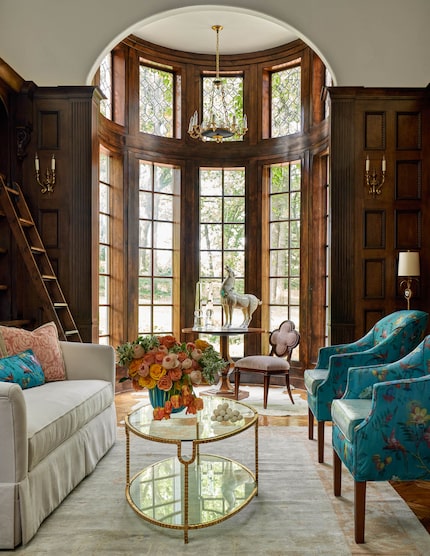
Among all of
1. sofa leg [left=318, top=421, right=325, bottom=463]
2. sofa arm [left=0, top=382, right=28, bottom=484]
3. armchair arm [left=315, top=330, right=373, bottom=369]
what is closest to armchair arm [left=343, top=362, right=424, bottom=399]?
sofa leg [left=318, top=421, right=325, bottom=463]

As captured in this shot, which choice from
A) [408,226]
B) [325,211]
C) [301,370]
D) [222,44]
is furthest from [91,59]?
[301,370]

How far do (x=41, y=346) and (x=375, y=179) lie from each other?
10.7ft

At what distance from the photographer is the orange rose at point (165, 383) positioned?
2720 mm

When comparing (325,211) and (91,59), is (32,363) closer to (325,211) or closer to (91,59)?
(91,59)

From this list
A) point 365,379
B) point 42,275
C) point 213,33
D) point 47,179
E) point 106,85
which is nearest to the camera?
point 365,379

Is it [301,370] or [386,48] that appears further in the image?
[301,370]

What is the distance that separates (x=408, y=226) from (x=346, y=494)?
9.26ft

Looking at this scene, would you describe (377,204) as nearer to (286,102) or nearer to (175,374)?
(286,102)

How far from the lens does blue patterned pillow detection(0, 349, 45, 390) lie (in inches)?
123

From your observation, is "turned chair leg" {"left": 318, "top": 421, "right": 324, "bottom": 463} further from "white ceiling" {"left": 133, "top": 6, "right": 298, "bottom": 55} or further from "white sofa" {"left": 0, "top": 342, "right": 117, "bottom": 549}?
"white ceiling" {"left": 133, "top": 6, "right": 298, "bottom": 55}

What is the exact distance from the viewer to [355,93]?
504 cm

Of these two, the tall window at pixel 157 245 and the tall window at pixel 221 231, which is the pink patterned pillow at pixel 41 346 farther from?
the tall window at pixel 221 231

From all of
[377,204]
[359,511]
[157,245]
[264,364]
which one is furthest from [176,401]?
[157,245]

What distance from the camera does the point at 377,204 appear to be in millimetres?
5051
